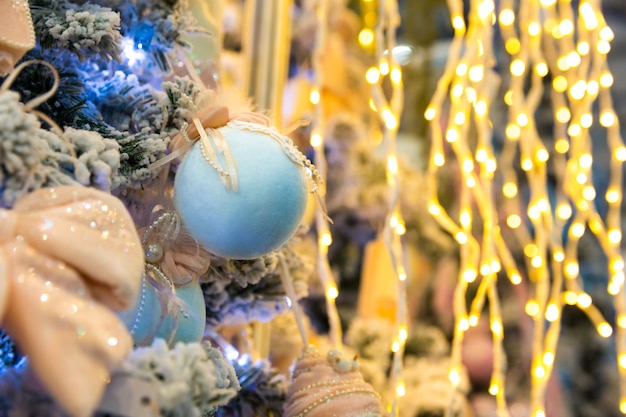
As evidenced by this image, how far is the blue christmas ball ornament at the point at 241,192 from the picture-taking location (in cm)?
45

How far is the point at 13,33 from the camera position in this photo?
1.49 feet

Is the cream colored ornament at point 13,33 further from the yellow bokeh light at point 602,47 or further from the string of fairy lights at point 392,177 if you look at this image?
the yellow bokeh light at point 602,47

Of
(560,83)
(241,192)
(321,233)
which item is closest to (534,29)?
(560,83)

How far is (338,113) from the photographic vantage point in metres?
1.12

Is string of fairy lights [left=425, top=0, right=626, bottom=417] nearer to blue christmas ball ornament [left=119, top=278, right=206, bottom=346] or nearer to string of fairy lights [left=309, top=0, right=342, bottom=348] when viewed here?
string of fairy lights [left=309, top=0, right=342, bottom=348]

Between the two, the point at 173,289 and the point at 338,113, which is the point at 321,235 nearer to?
the point at 173,289

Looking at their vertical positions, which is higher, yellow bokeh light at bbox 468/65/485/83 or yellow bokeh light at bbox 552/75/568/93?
yellow bokeh light at bbox 468/65/485/83

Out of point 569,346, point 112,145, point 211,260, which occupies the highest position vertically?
point 112,145

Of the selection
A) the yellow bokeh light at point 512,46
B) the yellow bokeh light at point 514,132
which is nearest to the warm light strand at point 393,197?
the yellow bokeh light at point 514,132

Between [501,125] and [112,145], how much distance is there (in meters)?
1.25

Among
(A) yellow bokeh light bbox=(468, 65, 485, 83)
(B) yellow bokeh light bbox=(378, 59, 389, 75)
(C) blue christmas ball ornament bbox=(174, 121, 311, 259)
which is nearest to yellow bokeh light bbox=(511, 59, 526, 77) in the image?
(A) yellow bokeh light bbox=(468, 65, 485, 83)

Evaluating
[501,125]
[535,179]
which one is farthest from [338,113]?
[501,125]

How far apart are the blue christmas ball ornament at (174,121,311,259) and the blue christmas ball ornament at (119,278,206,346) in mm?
52

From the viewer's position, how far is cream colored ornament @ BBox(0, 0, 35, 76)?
0.45 metres
